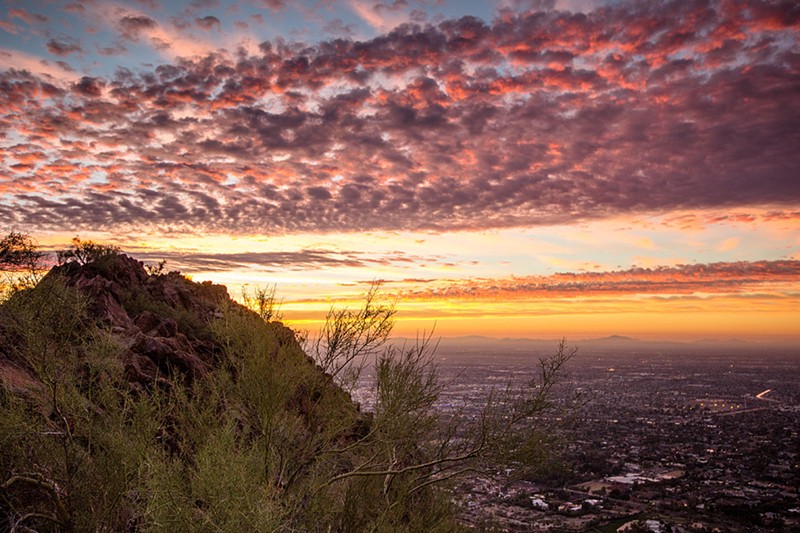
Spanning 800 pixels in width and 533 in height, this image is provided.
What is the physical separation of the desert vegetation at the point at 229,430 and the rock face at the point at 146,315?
10cm

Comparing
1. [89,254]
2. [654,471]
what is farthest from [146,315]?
[654,471]

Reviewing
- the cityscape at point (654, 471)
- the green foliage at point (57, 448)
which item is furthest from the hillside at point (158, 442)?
the cityscape at point (654, 471)

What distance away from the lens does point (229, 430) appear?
26.7ft

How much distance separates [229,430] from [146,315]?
9130mm

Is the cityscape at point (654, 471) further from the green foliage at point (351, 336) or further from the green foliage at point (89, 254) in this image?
the green foliage at point (89, 254)

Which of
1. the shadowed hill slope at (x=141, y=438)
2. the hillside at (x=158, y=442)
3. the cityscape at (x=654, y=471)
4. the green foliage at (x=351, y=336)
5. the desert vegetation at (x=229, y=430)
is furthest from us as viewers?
the cityscape at (x=654, y=471)

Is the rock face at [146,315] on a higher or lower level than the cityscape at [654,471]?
higher

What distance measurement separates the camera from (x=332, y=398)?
37.8ft

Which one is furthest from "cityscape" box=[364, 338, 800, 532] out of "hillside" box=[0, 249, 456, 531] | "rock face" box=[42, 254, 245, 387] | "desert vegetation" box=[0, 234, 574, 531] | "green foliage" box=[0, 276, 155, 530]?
"rock face" box=[42, 254, 245, 387]

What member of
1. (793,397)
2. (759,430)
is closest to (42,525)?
(759,430)

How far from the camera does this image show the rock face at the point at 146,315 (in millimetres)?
12641

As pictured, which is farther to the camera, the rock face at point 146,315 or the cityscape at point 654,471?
the cityscape at point 654,471

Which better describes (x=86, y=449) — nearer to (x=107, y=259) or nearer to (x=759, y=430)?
(x=107, y=259)

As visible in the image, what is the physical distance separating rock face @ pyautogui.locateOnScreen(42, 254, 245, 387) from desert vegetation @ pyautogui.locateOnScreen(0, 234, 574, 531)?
96 mm
